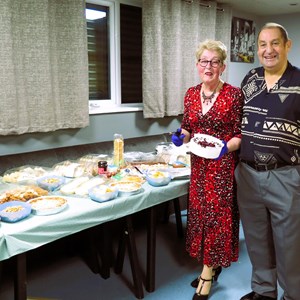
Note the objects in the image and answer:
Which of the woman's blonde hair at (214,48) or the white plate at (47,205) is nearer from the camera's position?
the white plate at (47,205)

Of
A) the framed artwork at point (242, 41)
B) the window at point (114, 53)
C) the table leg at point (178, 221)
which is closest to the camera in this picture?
the window at point (114, 53)

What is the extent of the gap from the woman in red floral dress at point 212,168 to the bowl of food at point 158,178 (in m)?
0.15

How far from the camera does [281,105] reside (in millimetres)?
1670

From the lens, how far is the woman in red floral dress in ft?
6.05

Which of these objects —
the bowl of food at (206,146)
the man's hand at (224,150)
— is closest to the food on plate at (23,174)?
the bowl of food at (206,146)

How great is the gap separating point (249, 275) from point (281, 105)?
1.26 meters

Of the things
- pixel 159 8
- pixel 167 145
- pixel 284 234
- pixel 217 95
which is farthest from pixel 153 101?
pixel 284 234

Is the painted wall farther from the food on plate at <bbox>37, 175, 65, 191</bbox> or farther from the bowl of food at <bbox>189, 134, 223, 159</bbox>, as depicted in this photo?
the bowl of food at <bbox>189, 134, 223, 159</bbox>

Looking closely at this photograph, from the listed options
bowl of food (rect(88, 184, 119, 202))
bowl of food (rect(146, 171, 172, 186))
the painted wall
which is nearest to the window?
the painted wall

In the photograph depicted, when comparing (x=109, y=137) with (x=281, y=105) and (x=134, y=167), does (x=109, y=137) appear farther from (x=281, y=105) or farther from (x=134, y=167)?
(x=281, y=105)

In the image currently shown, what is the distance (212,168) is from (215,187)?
0.11m

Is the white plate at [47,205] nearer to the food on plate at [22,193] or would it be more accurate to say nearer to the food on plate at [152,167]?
the food on plate at [22,193]

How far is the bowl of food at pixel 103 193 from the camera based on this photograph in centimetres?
172

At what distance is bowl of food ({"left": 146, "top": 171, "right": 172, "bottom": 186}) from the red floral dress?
0.15m
